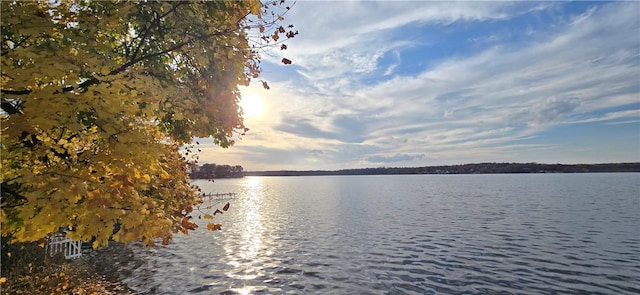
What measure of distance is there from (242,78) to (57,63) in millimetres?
3826

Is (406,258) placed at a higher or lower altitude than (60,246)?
lower

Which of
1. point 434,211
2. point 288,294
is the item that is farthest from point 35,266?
point 434,211

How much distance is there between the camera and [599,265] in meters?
21.5

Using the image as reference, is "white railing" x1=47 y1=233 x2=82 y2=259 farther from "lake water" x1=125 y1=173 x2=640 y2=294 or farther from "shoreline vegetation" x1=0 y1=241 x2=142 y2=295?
"lake water" x1=125 y1=173 x2=640 y2=294

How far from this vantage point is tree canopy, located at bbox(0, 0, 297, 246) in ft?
15.0

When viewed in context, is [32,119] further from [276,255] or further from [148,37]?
[276,255]

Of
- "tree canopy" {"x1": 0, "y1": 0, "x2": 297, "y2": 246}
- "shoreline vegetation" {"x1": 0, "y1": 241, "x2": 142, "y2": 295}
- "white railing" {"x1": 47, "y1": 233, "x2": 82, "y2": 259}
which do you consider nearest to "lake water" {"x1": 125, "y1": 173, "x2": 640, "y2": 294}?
"shoreline vegetation" {"x1": 0, "y1": 241, "x2": 142, "y2": 295}

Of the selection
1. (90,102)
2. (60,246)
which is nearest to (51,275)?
(60,246)

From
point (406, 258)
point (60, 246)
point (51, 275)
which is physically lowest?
point (406, 258)

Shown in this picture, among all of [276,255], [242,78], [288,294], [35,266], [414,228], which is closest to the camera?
[242,78]

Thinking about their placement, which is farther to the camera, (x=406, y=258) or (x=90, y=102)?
(x=406, y=258)

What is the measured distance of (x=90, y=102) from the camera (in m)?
4.61

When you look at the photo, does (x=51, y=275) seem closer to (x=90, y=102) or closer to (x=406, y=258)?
(x=90, y=102)

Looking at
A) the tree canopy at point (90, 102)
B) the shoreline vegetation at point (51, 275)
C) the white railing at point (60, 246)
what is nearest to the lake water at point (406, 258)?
the shoreline vegetation at point (51, 275)
